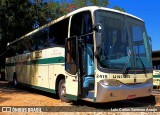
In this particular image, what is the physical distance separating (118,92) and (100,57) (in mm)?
1341

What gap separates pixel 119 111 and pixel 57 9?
1650 cm

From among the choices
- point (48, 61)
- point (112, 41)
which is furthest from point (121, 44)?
point (48, 61)

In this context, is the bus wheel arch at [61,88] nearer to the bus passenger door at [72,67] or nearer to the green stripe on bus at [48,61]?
the green stripe on bus at [48,61]

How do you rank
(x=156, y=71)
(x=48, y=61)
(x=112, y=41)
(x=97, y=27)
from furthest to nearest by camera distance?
(x=156, y=71) → (x=48, y=61) → (x=112, y=41) → (x=97, y=27)

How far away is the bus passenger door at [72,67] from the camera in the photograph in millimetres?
10180

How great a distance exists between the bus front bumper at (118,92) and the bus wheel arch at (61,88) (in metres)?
2.49

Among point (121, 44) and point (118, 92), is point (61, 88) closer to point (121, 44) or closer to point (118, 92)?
point (118, 92)

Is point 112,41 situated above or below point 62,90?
above

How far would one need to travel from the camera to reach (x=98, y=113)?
9.07 m

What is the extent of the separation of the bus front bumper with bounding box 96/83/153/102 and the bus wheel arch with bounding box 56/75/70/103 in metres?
2.49

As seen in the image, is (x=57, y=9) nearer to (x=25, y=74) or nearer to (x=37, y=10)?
(x=37, y=10)

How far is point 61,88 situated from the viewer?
465 inches

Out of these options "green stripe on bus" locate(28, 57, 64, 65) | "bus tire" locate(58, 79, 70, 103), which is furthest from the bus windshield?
"bus tire" locate(58, 79, 70, 103)

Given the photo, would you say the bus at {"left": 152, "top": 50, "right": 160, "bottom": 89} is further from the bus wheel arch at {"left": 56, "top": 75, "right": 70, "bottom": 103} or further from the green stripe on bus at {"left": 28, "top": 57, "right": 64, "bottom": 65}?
the bus wheel arch at {"left": 56, "top": 75, "right": 70, "bottom": 103}
